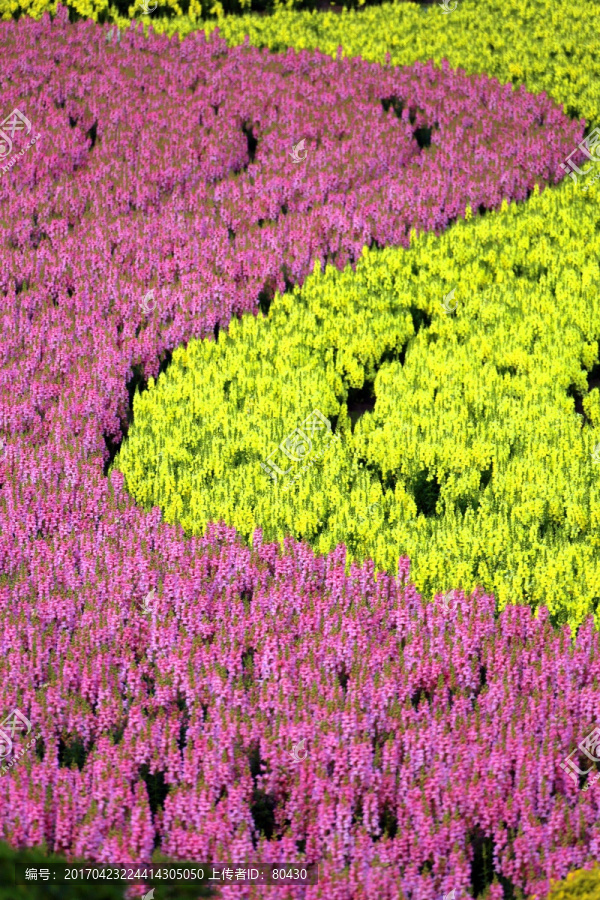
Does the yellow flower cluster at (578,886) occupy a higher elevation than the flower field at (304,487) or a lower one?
lower

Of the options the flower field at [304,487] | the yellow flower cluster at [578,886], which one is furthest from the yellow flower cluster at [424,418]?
the yellow flower cluster at [578,886]

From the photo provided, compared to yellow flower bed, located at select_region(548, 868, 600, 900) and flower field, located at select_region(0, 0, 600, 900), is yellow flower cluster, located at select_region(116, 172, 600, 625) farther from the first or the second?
yellow flower bed, located at select_region(548, 868, 600, 900)

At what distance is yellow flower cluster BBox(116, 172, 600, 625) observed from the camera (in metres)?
7.03

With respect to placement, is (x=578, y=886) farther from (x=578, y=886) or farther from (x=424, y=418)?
(x=424, y=418)

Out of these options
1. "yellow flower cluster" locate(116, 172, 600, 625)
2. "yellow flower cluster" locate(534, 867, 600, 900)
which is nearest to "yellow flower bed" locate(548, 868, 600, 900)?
"yellow flower cluster" locate(534, 867, 600, 900)

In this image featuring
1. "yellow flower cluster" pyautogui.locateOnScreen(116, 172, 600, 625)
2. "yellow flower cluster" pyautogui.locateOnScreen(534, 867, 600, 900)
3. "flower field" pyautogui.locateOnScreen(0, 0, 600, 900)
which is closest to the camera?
"yellow flower cluster" pyautogui.locateOnScreen(534, 867, 600, 900)

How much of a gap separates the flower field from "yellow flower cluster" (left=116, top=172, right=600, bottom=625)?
3 cm

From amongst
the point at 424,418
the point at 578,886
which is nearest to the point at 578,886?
the point at 578,886

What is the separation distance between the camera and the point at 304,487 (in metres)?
7.60

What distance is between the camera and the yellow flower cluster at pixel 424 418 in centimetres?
703

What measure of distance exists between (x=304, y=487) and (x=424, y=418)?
54.7 inches

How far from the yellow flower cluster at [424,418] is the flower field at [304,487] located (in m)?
0.03

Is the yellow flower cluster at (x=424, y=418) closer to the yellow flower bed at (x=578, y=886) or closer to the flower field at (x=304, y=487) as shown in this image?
the flower field at (x=304, y=487)

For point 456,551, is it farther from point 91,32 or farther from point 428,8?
point 428,8
